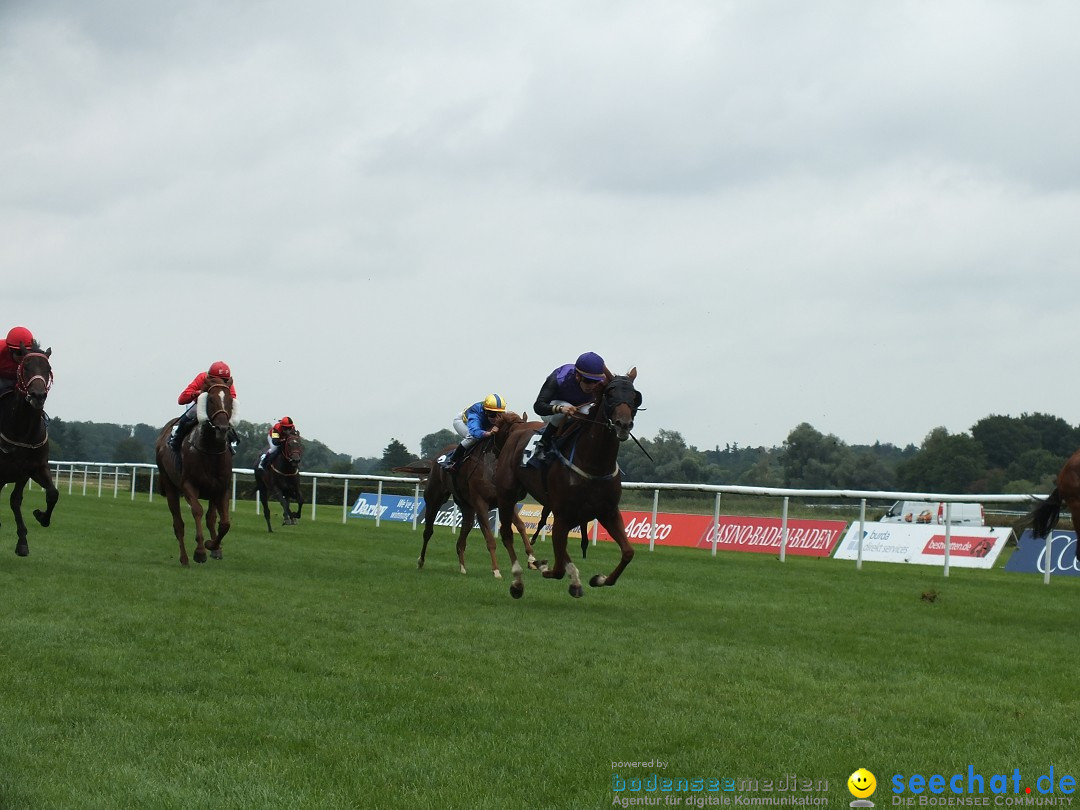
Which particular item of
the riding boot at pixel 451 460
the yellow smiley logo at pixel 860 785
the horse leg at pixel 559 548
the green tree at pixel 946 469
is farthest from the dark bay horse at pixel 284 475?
the green tree at pixel 946 469

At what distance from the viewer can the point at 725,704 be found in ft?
20.4

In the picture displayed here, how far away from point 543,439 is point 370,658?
13.0 ft

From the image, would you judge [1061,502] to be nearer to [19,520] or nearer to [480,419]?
[480,419]

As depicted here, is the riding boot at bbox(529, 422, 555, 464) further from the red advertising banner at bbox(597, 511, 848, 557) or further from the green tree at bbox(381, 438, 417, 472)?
the green tree at bbox(381, 438, 417, 472)

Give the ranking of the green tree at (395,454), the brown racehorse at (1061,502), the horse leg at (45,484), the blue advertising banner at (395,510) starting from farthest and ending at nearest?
the green tree at (395,454)
the blue advertising banner at (395,510)
the horse leg at (45,484)
the brown racehorse at (1061,502)

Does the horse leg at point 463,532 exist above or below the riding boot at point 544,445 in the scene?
below

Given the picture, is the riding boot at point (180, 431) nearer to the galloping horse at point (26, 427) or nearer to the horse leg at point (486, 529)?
the galloping horse at point (26, 427)

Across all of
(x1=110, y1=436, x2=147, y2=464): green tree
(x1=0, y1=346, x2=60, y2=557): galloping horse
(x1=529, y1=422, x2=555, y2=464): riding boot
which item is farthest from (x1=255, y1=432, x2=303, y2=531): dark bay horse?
(x1=110, y1=436, x2=147, y2=464): green tree

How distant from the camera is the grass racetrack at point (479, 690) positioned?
4.68 metres

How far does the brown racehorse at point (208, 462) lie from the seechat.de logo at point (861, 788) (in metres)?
9.45

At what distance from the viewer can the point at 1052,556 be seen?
18062 millimetres

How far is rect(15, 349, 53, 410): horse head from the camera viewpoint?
1170 centimetres

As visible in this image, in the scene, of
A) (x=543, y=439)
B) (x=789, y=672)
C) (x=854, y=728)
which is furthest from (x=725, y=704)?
(x=543, y=439)

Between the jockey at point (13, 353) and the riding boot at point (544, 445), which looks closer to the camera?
the riding boot at point (544, 445)
